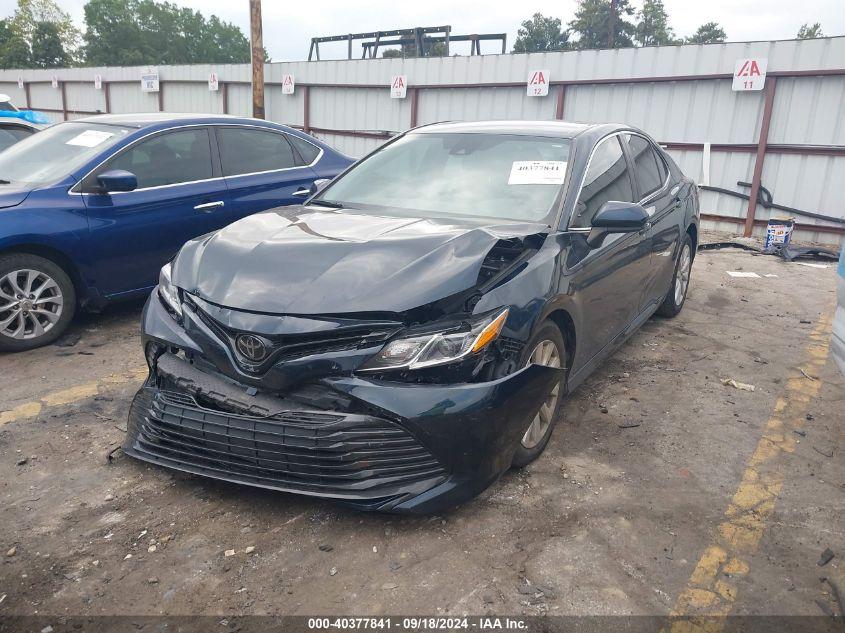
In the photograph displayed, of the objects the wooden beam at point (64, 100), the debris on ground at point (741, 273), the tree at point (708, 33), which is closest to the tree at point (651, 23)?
the tree at point (708, 33)

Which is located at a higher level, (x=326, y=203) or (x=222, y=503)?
(x=326, y=203)

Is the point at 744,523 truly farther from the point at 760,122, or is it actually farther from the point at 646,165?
the point at 760,122

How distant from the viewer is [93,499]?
2.95 m

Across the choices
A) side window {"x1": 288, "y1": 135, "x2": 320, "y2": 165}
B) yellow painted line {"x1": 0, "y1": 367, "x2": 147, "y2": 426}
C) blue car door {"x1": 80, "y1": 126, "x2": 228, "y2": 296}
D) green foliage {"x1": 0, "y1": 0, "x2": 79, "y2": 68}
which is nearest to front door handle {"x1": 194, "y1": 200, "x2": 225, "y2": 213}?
blue car door {"x1": 80, "y1": 126, "x2": 228, "y2": 296}

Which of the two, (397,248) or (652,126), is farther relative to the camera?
(652,126)

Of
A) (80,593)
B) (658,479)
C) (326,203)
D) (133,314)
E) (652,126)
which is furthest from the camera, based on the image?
(652,126)

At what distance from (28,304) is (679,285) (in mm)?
5079

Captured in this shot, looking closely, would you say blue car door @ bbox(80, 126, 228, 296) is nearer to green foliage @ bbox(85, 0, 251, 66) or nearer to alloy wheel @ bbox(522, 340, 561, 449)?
alloy wheel @ bbox(522, 340, 561, 449)

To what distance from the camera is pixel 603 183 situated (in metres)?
3.98

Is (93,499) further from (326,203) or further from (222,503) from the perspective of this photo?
(326,203)

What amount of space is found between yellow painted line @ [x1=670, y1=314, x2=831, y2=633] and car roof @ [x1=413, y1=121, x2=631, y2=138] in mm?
2029

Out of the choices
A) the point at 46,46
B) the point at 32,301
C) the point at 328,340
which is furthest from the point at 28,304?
the point at 46,46

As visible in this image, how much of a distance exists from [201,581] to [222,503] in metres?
0.49

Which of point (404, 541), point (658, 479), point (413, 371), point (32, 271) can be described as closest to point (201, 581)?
point (404, 541)
